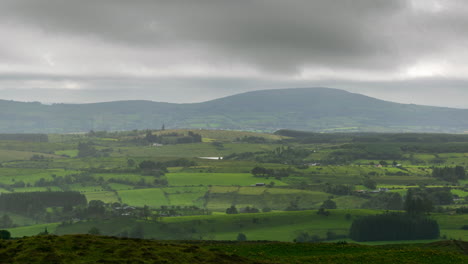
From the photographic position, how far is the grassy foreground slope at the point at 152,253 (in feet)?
170

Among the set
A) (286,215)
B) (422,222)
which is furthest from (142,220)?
(422,222)

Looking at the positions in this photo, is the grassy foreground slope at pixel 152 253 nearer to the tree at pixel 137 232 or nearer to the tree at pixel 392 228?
the tree at pixel 392 228

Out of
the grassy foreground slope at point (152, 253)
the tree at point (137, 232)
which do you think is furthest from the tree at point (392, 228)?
the grassy foreground slope at point (152, 253)

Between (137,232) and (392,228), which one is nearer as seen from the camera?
(392,228)

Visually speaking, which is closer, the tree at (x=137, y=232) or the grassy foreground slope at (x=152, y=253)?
the grassy foreground slope at (x=152, y=253)

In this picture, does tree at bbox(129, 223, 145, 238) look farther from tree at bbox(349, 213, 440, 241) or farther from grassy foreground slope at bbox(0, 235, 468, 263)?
grassy foreground slope at bbox(0, 235, 468, 263)

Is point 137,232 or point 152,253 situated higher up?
point 152,253

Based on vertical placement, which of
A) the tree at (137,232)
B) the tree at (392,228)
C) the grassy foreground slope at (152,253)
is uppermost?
the grassy foreground slope at (152,253)

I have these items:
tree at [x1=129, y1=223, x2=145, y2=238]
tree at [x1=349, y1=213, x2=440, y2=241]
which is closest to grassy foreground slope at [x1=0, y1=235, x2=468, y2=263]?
tree at [x1=349, y1=213, x2=440, y2=241]

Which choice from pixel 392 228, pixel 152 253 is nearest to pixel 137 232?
pixel 392 228

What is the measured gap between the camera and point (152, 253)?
5562 cm

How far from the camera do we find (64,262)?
49781mm

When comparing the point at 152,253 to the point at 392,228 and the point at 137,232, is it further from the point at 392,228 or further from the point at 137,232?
the point at 392,228

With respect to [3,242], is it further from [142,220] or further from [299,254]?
[142,220]
